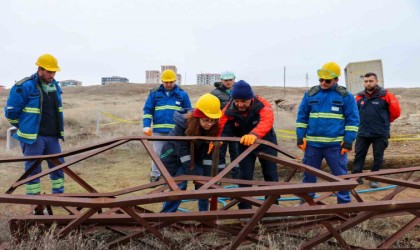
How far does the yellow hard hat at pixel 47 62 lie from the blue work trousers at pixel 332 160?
128 inches

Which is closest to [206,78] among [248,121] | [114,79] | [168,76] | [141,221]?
[114,79]

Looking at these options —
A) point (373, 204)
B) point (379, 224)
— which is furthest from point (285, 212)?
point (379, 224)

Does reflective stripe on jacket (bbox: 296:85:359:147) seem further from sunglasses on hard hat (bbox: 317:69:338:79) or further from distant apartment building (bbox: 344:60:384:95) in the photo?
distant apartment building (bbox: 344:60:384:95)

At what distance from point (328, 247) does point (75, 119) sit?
1586 centimetres

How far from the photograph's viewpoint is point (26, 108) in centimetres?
460

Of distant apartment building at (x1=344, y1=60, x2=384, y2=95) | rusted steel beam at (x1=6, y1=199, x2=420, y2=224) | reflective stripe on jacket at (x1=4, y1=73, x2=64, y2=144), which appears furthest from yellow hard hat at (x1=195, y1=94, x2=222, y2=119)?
distant apartment building at (x1=344, y1=60, x2=384, y2=95)

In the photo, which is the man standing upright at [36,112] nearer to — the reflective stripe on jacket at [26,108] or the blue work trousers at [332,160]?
the reflective stripe on jacket at [26,108]

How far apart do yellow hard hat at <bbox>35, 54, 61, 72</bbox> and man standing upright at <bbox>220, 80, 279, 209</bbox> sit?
214 centimetres

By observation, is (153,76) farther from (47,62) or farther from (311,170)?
(311,170)

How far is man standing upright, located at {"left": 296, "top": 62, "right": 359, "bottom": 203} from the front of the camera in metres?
4.40

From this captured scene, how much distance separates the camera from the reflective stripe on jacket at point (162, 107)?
603 centimetres

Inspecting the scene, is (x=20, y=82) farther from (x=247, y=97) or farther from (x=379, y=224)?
(x=379, y=224)

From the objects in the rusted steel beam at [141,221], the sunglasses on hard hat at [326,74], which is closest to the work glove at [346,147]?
the sunglasses on hard hat at [326,74]

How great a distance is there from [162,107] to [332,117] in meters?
2.70
